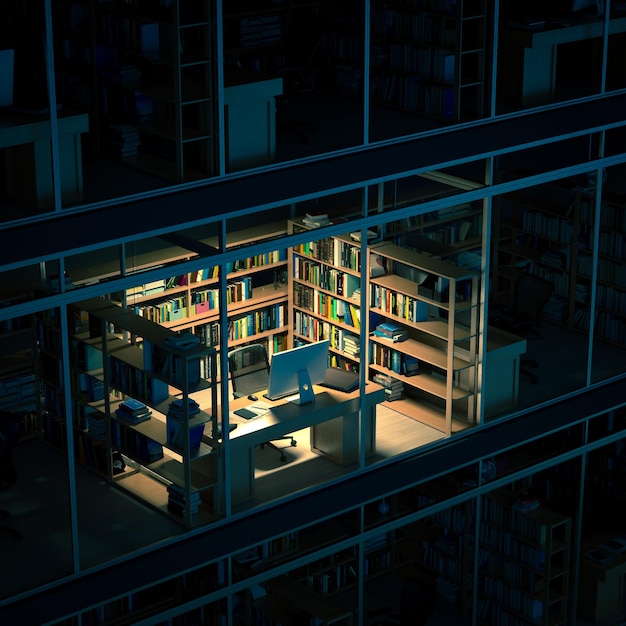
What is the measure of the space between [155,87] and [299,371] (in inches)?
83.5

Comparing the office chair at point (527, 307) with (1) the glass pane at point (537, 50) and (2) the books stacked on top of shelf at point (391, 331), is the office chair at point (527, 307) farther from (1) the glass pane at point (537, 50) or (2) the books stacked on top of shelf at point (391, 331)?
(1) the glass pane at point (537, 50)

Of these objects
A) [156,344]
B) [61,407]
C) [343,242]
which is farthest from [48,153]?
[343,242]

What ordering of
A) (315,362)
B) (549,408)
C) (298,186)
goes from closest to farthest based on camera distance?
(298,186) → (315,362) → (549,408)

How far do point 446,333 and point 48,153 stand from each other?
331cm

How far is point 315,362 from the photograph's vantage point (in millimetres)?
9602

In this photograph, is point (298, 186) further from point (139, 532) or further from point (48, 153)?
point (139, 532)

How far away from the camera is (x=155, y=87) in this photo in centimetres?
886

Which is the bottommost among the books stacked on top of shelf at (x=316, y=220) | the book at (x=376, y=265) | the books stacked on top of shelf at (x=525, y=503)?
the books stacked on top of shelf at (x=525, y=503)

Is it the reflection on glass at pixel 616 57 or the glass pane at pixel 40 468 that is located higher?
the reflection on glass at pixel 616 57

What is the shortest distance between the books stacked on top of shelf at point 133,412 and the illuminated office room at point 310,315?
0.9 inches

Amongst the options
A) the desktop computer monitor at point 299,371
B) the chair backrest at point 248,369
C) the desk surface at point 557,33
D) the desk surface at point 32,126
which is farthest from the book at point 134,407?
the desk surface at point 557,33

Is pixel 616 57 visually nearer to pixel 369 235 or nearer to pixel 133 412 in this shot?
pixel 369 235

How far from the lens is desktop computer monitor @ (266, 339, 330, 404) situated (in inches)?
371

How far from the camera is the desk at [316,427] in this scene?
9172 mm
